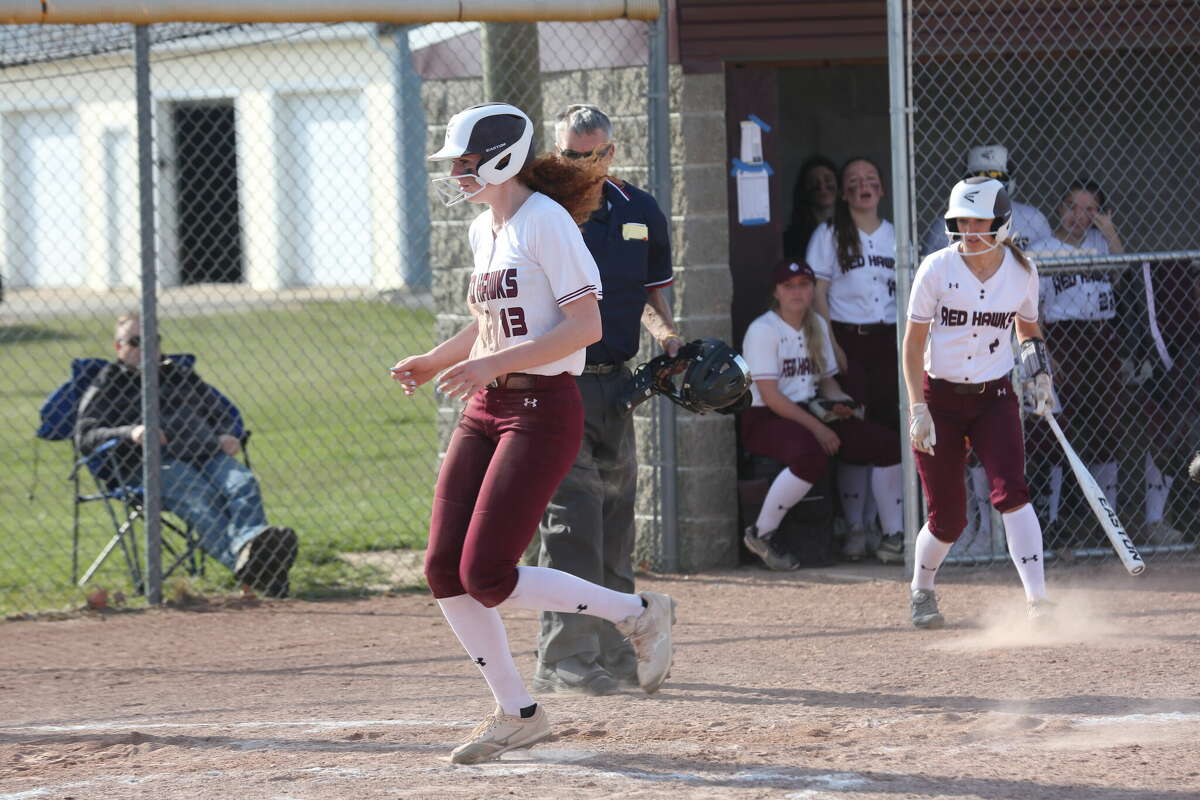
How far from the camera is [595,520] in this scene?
18.3 ft

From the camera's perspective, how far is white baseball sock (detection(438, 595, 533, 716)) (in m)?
4.67

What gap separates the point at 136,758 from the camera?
4883 millimetres

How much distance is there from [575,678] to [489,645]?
1020 millimetres

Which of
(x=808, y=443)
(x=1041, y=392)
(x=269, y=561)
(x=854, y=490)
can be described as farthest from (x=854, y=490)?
(x=269, y=561)

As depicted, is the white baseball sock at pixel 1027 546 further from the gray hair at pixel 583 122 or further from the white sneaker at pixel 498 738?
the white sneaker at pixel 498 738

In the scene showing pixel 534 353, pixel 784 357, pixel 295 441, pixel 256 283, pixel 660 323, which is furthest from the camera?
pixel 256 283

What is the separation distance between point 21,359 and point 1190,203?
13.2 metres

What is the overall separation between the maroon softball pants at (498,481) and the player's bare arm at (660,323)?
3.28 ft

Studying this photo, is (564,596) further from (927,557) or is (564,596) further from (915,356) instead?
(927,557)

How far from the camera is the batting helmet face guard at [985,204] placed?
622 cm

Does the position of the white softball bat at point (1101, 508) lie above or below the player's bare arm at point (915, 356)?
below

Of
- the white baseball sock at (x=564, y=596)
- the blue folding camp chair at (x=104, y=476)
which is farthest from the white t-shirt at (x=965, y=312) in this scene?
the blue folding camp chair at (x=104, y=476)

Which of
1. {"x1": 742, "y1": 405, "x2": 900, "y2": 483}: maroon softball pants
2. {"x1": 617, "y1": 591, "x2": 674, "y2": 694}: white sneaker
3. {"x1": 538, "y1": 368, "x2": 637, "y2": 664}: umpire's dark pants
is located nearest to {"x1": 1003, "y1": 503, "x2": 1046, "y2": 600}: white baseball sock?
{"x1": 742, "y1": 405, "x2": 900, "y2": 483}: maroon softball pants

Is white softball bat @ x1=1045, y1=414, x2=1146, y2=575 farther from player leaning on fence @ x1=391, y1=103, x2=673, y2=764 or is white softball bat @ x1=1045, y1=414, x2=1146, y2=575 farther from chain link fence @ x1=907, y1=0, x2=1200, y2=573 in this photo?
player leaning on fence @ x1=391, y1=103, x2=673, y2=764
